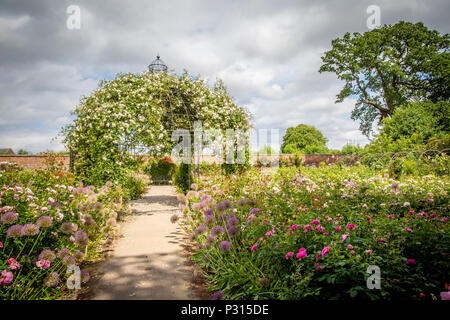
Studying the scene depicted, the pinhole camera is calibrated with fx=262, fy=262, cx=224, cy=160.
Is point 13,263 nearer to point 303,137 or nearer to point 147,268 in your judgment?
point 147,268

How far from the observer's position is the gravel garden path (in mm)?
2670

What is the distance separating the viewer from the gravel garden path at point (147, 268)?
8.76 feet

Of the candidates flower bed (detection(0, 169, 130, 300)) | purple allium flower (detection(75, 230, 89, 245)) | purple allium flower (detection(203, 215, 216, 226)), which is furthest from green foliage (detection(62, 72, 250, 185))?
purple allium flower (detection(203, 215, 216, 226))

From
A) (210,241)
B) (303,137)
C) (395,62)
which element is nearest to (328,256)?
(210,241)

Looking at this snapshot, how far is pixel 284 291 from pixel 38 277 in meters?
2.25

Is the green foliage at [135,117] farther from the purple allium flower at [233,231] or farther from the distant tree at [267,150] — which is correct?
the distant tree at [267,150]

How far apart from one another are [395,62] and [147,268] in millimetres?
23528

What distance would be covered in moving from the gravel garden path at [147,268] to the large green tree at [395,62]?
21067 millimetres

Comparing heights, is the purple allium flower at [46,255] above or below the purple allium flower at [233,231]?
below

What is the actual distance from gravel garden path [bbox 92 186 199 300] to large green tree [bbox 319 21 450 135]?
2107 centimetres

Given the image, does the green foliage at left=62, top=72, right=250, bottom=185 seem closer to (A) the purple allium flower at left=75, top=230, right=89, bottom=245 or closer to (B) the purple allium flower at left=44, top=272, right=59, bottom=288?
(A) the purple allium flower at left=75, top=230, right=89, bottom=245

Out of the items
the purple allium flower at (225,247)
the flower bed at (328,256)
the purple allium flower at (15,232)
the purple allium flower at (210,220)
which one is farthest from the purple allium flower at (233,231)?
the purple allium flower at (15,232)

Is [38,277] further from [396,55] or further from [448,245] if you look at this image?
[396,55]

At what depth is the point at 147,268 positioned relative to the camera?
3320 mm
